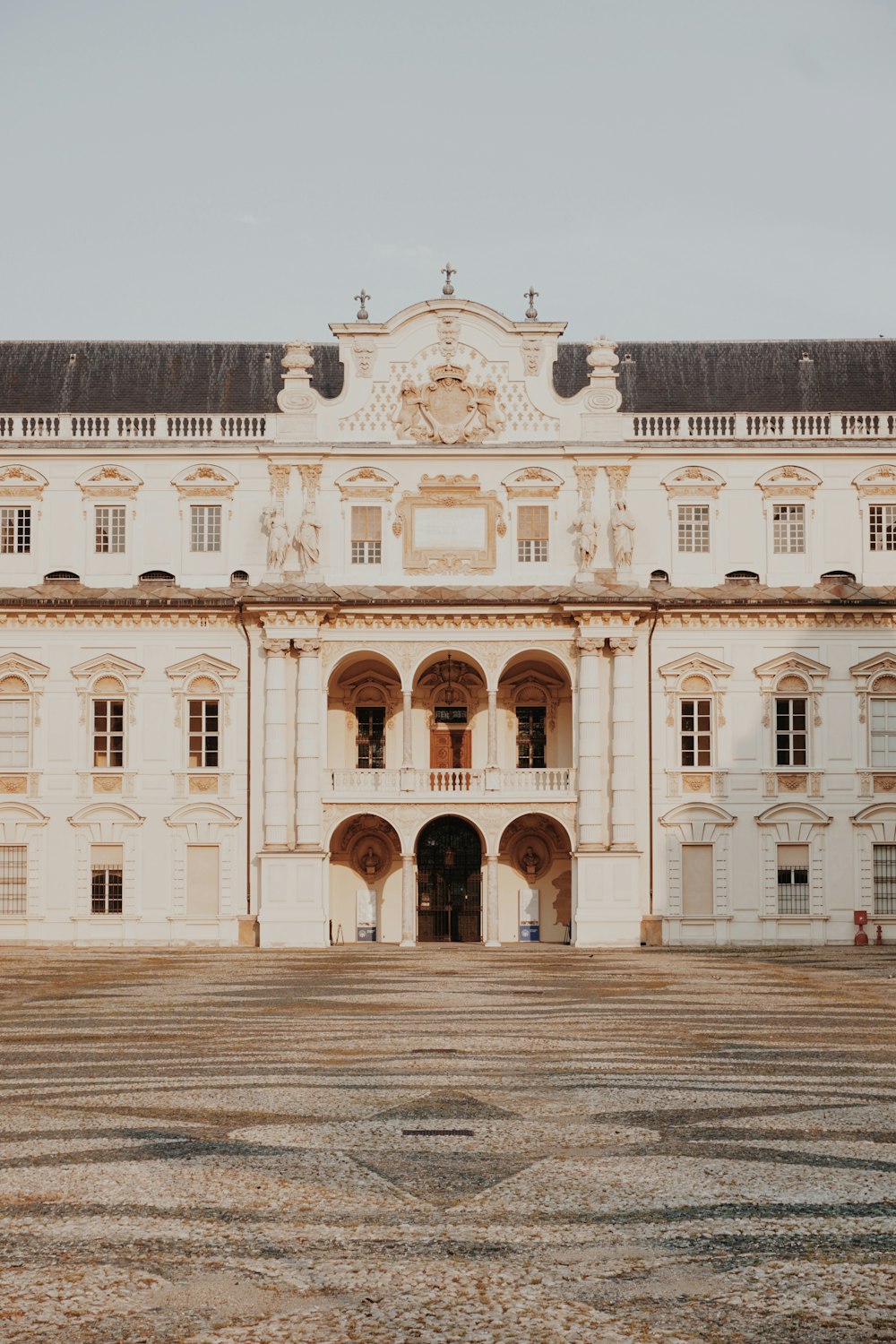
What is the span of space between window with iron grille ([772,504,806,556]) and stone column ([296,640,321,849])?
1372 centimetres

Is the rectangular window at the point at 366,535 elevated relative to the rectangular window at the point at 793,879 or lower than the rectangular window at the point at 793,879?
elevated

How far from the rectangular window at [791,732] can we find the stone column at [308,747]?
1319 cm

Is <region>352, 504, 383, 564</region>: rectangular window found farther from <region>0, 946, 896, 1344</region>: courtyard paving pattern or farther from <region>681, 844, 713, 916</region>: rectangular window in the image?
<region>0, 946, 896, 1344</region>: courtyard paving pattern

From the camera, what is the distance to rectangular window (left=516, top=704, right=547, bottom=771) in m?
51.5

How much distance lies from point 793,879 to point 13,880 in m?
22.2

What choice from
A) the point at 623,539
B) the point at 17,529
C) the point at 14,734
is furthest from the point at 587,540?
the point at 14,734

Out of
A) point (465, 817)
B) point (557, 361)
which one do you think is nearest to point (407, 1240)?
point (465, 817)

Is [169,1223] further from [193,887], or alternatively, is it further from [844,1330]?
[193,887]

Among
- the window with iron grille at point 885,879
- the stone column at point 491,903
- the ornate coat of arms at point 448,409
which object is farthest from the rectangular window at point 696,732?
the ornate coat of arms at point 448,409

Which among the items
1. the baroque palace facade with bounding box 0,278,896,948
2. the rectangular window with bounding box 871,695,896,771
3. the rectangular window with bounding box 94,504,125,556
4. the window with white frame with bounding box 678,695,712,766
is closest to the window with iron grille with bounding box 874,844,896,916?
the baroque palace facade with bounding box 0,278,896,948

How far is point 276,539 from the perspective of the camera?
4906 cm

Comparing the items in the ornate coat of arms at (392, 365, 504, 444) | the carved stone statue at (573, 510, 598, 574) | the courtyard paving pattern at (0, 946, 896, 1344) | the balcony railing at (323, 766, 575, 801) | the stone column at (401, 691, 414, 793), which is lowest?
the courtyard paving pattern at (0, 946, 896, 1344)

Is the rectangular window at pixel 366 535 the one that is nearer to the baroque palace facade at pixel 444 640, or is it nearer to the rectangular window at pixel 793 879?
the baroque palace facade at pixel 444 640

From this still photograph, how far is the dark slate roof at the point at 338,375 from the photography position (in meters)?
52.7
